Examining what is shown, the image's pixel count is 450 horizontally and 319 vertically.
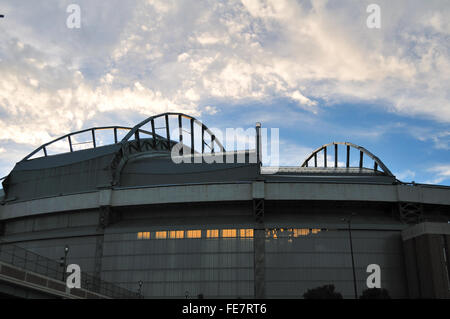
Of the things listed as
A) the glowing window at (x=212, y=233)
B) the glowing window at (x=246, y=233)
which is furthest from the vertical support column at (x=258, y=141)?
the glowing window at (x=212, y=233)

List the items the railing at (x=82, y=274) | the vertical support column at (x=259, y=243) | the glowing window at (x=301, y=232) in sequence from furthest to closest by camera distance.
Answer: the glowing window at (x=301, y=232)
the vertical support column at (x=259, y=243)
the railing at (x=82, y=274)

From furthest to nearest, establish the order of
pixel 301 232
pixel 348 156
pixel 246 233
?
pixel 348 156 < pixel 246 233 < pixel 301 232

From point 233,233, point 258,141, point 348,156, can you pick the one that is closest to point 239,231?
point 233,233

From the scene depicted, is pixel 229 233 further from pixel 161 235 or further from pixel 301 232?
pixel 301 232

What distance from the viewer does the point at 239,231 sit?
6209 cm

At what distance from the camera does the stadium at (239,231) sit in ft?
195

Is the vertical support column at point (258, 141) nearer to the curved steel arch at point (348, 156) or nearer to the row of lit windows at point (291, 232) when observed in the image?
the row of lit windows at point (291, 232)

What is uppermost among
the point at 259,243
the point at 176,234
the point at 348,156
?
the point at 348,156

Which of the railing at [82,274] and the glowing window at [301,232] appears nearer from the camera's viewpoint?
the railing at [82,274]

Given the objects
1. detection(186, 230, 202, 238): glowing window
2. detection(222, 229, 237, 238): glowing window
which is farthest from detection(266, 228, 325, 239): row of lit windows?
detection(186, 230, 202, 238): glowing window

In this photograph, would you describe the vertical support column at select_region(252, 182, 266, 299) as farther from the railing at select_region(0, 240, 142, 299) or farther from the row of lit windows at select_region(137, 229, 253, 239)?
the railing at select_region(0, 240, 142, 299)

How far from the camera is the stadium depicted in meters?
59.5

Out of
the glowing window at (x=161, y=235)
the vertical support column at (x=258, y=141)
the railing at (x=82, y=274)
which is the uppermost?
the vertical support column at (x=258, y=141)

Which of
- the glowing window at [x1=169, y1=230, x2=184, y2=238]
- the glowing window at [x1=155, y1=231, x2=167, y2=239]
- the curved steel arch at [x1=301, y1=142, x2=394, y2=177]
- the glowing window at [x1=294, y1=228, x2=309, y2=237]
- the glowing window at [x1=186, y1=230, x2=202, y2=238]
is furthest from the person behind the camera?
the curved steel arch at [x1=301, y1=142, x2=394, y2=177]
